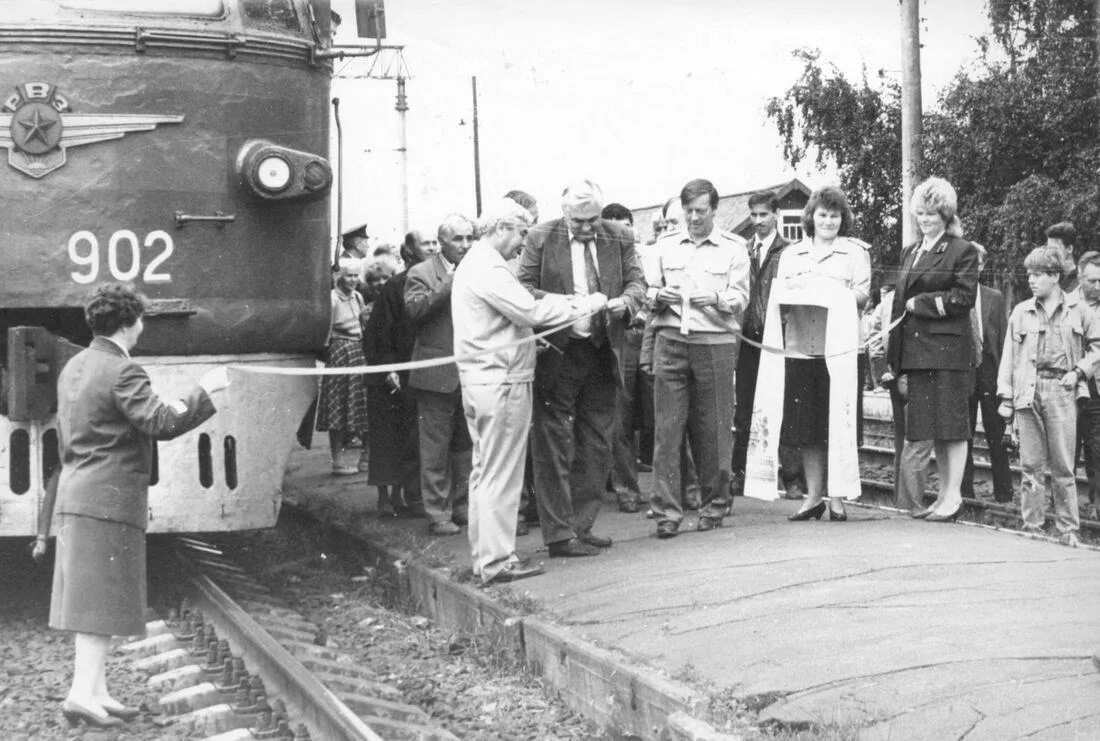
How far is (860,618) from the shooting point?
6.22m

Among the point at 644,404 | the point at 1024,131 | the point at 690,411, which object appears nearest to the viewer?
the point at 690,411

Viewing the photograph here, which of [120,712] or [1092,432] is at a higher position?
[1092,432]

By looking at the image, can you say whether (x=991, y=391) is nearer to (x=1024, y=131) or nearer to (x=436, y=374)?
(x=436, y=374)

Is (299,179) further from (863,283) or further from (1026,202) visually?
(1026,202)

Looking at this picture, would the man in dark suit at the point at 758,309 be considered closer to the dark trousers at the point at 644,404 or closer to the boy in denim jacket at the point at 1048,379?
the dark trousers at the point at 644,404

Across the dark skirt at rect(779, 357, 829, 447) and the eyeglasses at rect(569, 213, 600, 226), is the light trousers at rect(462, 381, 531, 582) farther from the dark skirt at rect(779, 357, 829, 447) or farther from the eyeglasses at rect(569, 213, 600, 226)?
the dark skirt at rect(779, 357, 829, 447)

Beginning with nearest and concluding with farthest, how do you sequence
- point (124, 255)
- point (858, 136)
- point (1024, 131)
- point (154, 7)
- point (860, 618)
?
point (860, 618) < point (124, 255) < point (154, 7) < point (1024, 131) < point (858, 136)

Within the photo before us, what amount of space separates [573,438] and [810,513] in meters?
1.58

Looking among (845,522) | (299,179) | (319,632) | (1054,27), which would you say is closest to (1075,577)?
(845,522)

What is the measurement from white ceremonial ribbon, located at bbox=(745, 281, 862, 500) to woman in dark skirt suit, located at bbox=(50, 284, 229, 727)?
384 cm

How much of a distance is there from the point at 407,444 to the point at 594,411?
7.92 ft

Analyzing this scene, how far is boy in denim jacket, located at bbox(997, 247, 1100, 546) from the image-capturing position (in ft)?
29.7

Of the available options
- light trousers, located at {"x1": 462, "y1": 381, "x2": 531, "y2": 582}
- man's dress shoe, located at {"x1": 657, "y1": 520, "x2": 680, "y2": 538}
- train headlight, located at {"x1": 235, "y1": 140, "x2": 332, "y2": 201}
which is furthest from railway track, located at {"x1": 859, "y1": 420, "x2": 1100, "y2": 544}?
train headlight, located at {"x1": 235, "y1": 140, "x2": 332, "y2": 201}

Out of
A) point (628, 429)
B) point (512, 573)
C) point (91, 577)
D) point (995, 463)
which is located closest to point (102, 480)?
point (91, 577)
